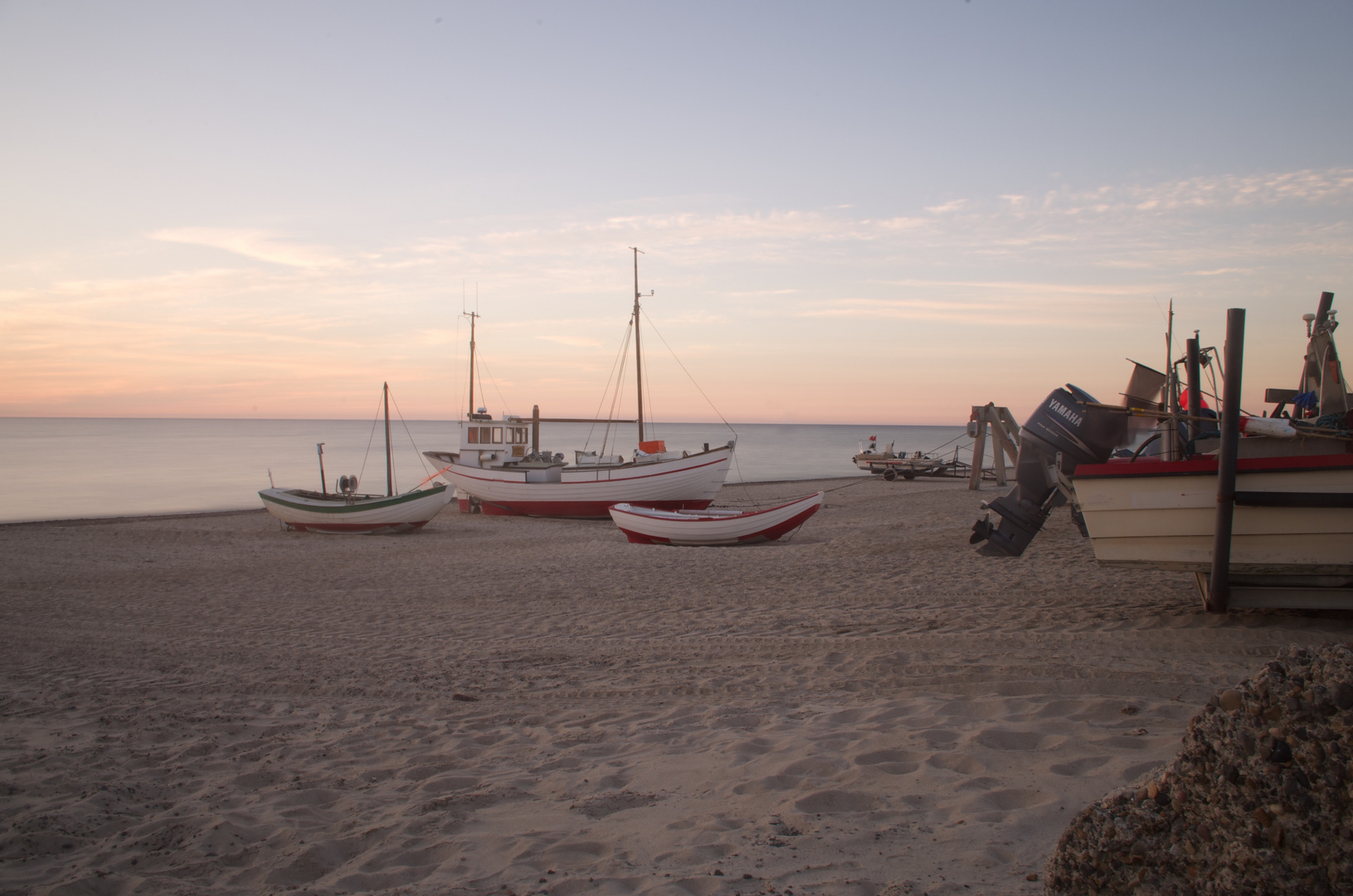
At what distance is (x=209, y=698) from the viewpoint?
5.75m

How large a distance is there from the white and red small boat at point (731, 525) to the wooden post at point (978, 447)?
8876mm

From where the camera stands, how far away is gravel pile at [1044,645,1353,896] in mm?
1894

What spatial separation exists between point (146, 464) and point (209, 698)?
187ft

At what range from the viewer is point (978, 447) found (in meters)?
23.8

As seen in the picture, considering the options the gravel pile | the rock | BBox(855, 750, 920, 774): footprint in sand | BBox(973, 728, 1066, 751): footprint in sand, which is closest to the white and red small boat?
BBox(973, 728, 1066, 751): footprint in sand

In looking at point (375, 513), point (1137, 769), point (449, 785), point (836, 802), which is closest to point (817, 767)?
point (836, 802)

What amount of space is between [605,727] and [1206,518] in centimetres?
486

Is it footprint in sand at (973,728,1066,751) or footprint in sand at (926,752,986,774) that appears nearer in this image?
footprint in sand at (926,752,986,774)

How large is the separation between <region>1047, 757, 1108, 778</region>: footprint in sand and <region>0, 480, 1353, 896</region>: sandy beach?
2 cm

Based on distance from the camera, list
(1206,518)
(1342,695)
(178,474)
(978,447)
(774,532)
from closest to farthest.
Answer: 1. (1342,695)
2. (1206,518)
3. (774,532)
4. (978,447)
5. (178,474)

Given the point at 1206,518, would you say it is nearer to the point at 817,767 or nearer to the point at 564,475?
the point at 817,767

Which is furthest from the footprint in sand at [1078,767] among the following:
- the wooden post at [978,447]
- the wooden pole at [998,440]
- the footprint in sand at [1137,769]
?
the wooden post at [978,447]

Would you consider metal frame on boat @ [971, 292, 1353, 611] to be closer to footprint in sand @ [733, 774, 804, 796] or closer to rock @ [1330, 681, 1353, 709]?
footprint in sand @ [733, 774, 804, 796]

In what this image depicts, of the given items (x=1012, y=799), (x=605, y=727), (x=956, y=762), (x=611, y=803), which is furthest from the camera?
(x=605, y=727)
